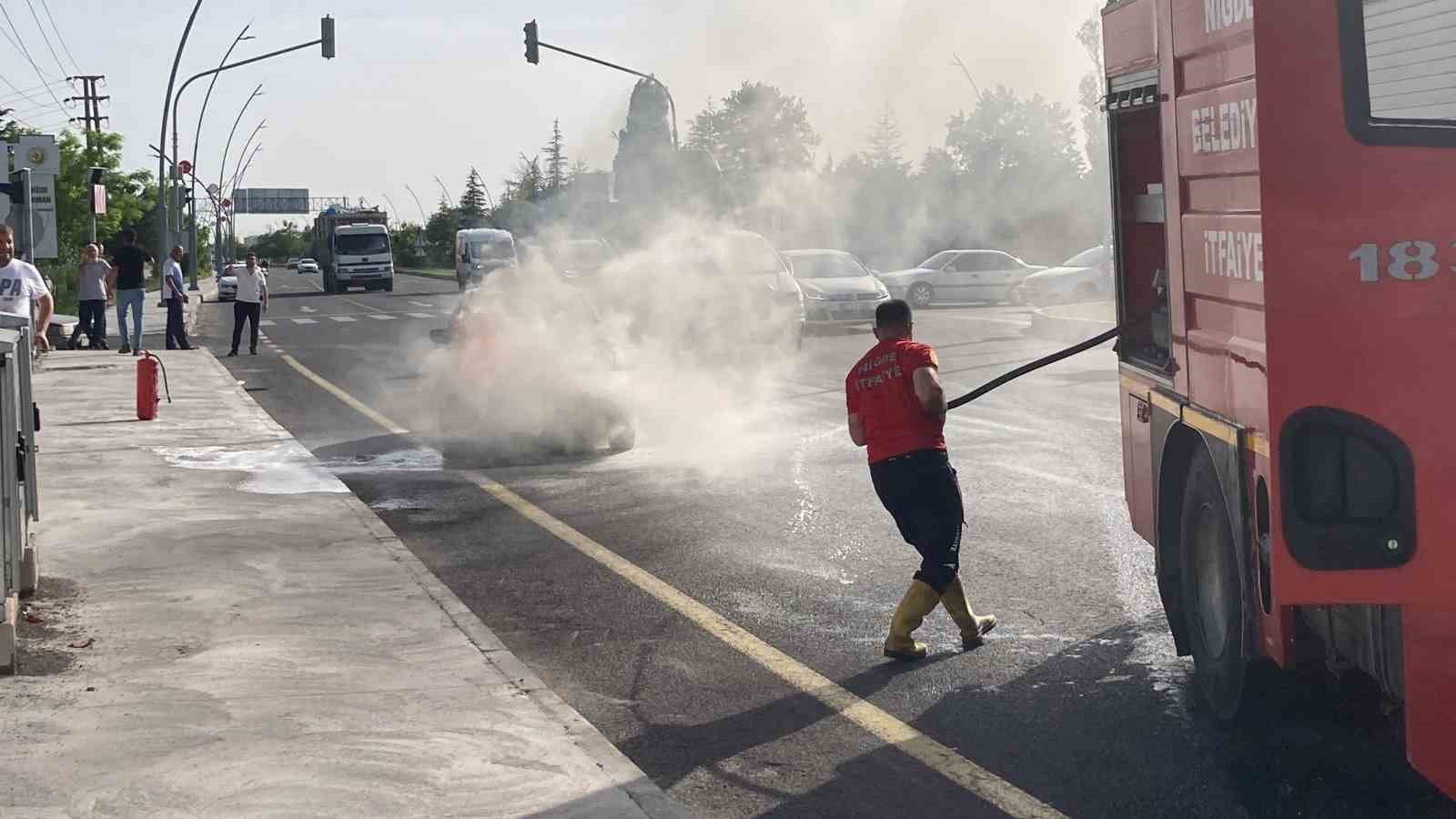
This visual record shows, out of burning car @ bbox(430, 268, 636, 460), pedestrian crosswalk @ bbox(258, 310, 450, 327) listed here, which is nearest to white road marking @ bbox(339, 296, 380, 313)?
pedestrian crosswalk @ bbox(258, 310, 450, 327)

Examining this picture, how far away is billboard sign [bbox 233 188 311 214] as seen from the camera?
185625 mm

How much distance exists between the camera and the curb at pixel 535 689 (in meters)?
5.28

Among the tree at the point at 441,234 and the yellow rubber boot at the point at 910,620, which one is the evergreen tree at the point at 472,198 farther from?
the yellow rubber boot at the point at 910,620

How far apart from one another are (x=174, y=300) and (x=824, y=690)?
2392 centimetres

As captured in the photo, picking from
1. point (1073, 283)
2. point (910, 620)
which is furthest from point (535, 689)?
point (1073, 283)

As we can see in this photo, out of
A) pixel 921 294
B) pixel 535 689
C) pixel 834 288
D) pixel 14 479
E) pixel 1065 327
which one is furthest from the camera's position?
pixel 921 294

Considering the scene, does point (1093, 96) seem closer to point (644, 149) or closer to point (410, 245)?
point (644, 149)

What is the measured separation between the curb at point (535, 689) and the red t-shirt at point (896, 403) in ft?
5.58

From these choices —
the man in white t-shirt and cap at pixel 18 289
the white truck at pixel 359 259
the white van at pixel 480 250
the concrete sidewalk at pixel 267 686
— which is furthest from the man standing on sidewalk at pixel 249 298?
the white truck at pixel 359 259

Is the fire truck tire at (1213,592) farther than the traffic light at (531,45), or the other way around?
the traffic light at (531,45)

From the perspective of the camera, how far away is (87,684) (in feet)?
21.6

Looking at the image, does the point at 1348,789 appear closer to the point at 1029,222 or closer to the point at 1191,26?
the point at 1191,26

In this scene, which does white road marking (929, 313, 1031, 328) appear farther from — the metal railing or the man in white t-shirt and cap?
the metal railing

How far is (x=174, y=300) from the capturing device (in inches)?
1122
